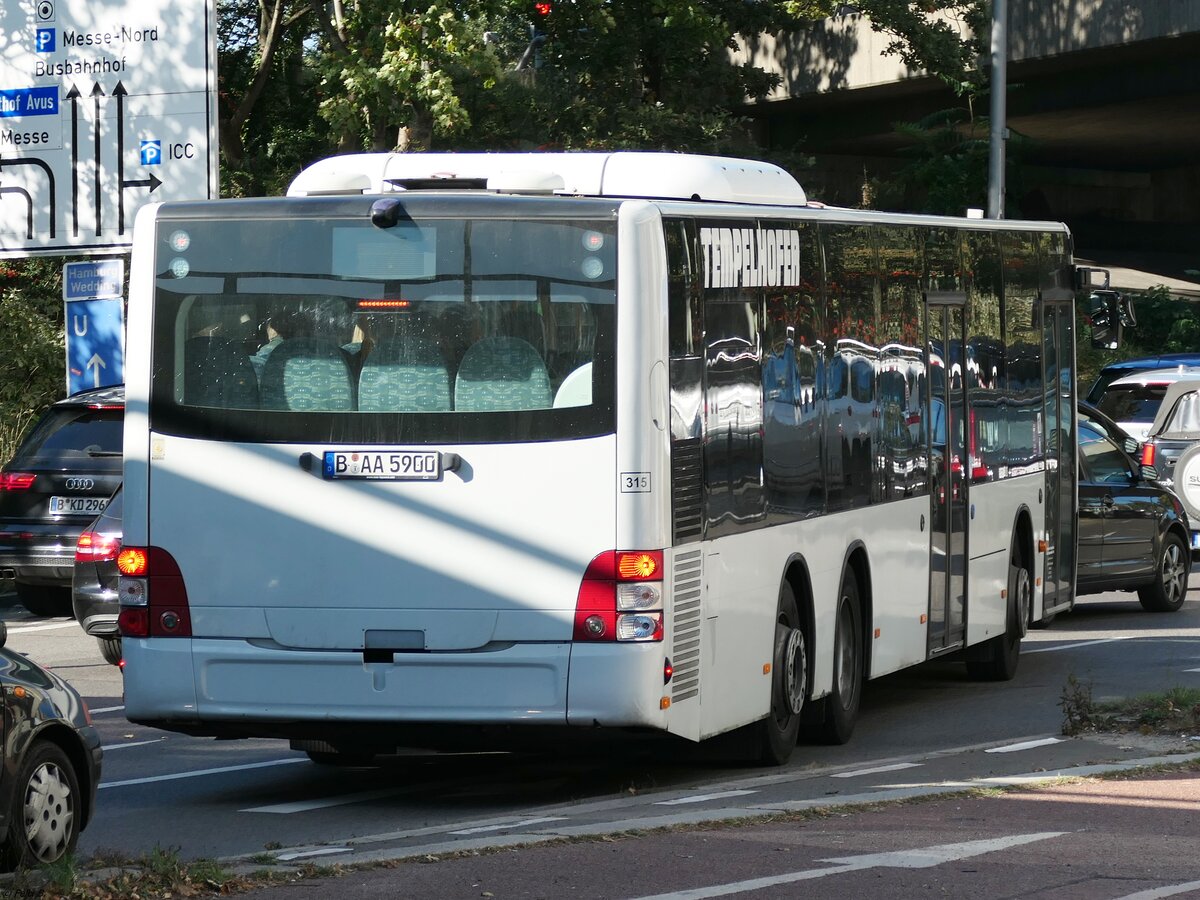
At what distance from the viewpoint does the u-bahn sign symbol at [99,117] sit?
74.4 ft

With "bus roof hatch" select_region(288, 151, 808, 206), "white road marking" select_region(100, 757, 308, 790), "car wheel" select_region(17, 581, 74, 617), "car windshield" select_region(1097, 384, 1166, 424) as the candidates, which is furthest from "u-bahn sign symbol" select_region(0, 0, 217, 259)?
"bus roof hatch" select_region(288, 151, 808, 206)

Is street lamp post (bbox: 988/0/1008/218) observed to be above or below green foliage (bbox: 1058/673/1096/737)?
above

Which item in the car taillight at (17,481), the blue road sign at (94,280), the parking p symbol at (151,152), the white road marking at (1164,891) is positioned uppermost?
the parking p symbol at (151,152)

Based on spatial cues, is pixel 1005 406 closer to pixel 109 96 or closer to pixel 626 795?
pixel 626 795

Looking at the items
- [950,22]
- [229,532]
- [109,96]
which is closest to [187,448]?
[229,532]

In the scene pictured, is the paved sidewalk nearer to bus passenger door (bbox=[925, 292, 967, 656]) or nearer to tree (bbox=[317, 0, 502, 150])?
bus passenger door (bbox=[925, 292, 967, 656])

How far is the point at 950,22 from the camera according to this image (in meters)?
41.5

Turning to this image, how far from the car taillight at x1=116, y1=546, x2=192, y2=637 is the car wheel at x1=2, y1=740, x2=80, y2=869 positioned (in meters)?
1.68

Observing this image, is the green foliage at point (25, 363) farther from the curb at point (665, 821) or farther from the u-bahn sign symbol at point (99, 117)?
the curb at point (665, 821)

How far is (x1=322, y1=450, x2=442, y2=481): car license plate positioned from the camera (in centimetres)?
952

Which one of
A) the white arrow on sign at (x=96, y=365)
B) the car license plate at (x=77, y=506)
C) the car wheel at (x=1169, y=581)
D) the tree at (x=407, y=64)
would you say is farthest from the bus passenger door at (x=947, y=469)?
the tree at (x=407, y=64)

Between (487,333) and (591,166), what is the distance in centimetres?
142

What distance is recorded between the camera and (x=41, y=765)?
7.74 meters

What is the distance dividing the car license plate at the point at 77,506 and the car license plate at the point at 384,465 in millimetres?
8962
